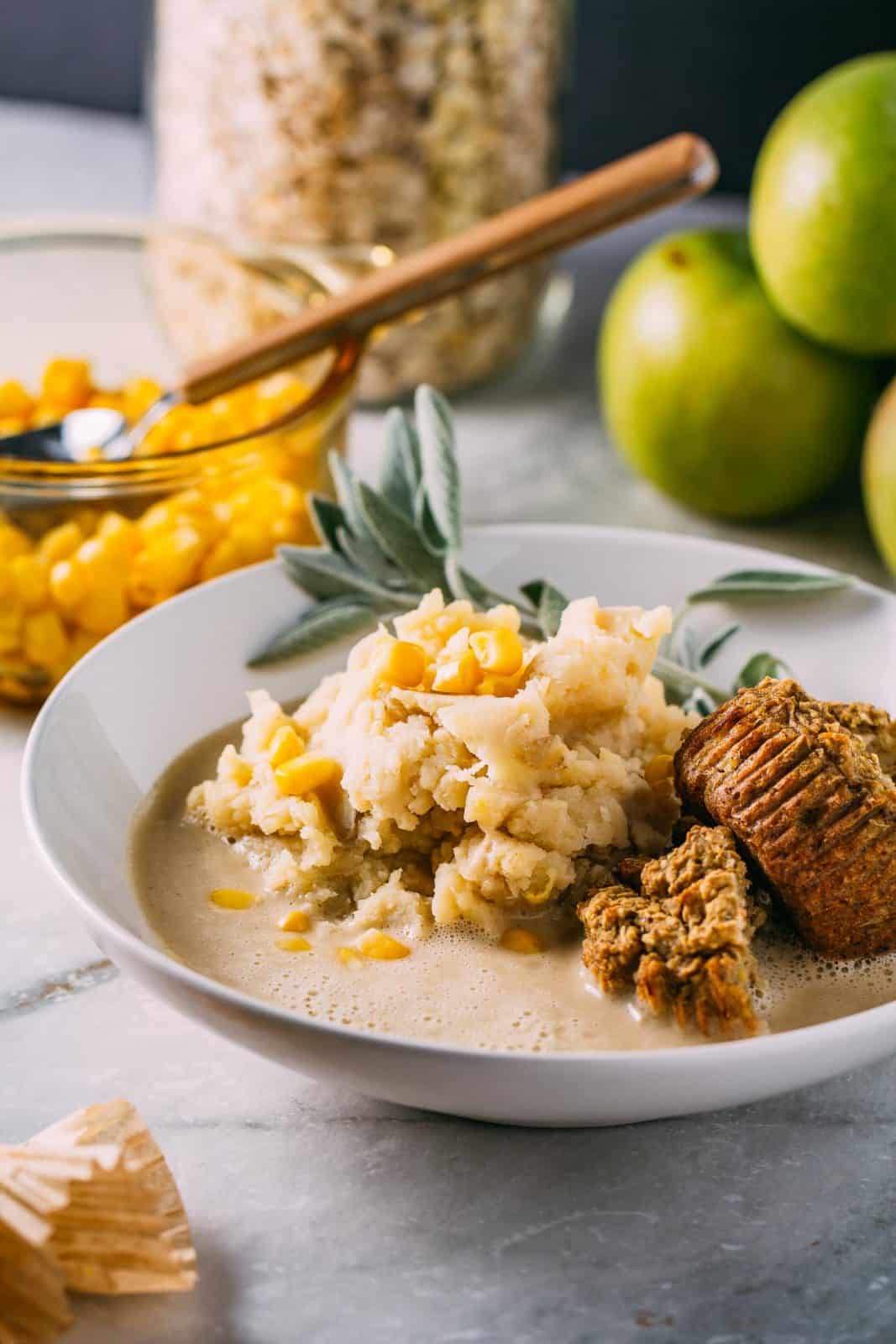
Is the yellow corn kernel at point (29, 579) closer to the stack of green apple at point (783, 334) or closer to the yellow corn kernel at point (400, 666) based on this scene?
the yellow corn kernel at point (400, 666)

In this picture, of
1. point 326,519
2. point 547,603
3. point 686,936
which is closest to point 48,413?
point 326,519

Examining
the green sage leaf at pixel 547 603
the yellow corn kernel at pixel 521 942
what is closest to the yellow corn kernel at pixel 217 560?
the green sage leaf at pixel 547 603

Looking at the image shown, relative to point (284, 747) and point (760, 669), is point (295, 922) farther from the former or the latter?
point (760, 669)

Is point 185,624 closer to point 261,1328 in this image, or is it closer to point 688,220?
point 261,1328

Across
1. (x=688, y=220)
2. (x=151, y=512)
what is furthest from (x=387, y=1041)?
(x=688, y=220)

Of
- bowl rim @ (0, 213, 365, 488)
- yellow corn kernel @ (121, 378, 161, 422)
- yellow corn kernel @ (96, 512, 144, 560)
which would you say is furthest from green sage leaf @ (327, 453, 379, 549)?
yellow corn kernel @ (121, 378, 161, 422)
